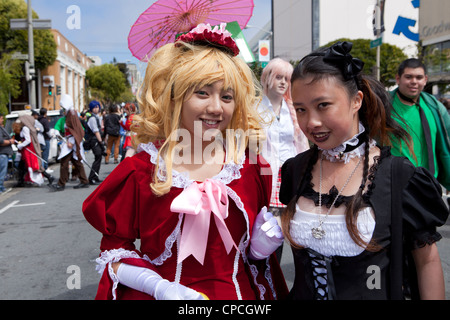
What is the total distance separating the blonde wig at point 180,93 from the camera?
171cm

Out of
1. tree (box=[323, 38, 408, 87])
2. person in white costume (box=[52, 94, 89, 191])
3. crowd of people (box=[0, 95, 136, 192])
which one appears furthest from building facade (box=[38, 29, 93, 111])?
tree (box=[323, 38, 408, 87])

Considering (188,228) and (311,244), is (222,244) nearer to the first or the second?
(188,228)

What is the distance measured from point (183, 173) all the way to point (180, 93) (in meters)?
0.33

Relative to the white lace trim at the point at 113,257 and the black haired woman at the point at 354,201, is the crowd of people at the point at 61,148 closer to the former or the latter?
the white lace trim at the point at 113,257

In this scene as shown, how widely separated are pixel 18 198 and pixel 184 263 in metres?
7.59

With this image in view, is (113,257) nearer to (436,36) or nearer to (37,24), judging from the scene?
(37,24)

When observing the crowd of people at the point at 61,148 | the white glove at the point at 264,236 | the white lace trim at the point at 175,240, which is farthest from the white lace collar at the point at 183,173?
the crowd of people at the point at 61,148

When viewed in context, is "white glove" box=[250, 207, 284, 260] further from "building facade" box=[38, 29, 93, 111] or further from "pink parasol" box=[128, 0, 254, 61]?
"building facade" box=[38, 29, 93, 111]

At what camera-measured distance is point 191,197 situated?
5.24 feet

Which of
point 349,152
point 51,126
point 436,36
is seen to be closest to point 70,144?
point 51,126

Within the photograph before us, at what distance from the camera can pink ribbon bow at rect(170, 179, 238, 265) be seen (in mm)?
1581

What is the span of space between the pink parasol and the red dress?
64 centimetres

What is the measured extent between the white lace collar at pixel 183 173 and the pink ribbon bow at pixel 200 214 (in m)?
0.07
